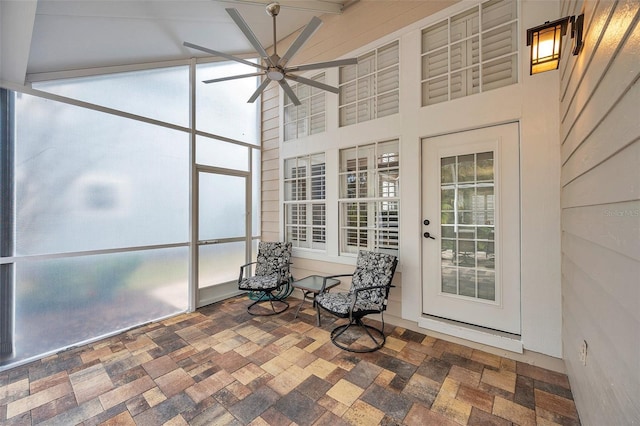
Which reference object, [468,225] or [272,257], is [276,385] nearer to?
[272,257]

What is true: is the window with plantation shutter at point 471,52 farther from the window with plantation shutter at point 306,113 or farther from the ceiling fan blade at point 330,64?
the window with plantation shutter at point 306,113

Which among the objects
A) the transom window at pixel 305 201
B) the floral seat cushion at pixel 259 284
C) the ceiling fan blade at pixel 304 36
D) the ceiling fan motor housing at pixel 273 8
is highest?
the ceiling fan motor housing at pixel 273 8

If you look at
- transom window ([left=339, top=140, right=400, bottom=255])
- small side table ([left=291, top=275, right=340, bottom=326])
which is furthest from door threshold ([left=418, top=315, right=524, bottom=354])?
small side table ([left=291, top=275, right=340, bottom=326])

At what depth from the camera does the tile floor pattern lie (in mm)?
1839

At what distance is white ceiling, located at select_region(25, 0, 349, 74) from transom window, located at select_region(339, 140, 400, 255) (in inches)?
85.9

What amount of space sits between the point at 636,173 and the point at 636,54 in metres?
0.39

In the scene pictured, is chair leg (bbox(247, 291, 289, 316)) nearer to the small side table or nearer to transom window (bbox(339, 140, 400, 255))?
the small side table

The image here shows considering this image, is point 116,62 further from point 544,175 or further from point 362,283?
point 544,175

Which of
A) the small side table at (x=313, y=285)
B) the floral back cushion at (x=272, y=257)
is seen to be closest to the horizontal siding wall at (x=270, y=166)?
the floral back cushion at (x=272, y=257)

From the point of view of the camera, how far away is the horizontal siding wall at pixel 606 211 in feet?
2.99

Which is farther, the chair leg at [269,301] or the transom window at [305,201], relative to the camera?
the transom window at [305,201]

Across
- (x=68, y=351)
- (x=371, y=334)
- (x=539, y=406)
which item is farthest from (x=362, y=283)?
(x=68, y=351)

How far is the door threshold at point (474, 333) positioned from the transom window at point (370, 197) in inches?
34.4

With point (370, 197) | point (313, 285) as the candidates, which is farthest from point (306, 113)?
point (313, 285)
